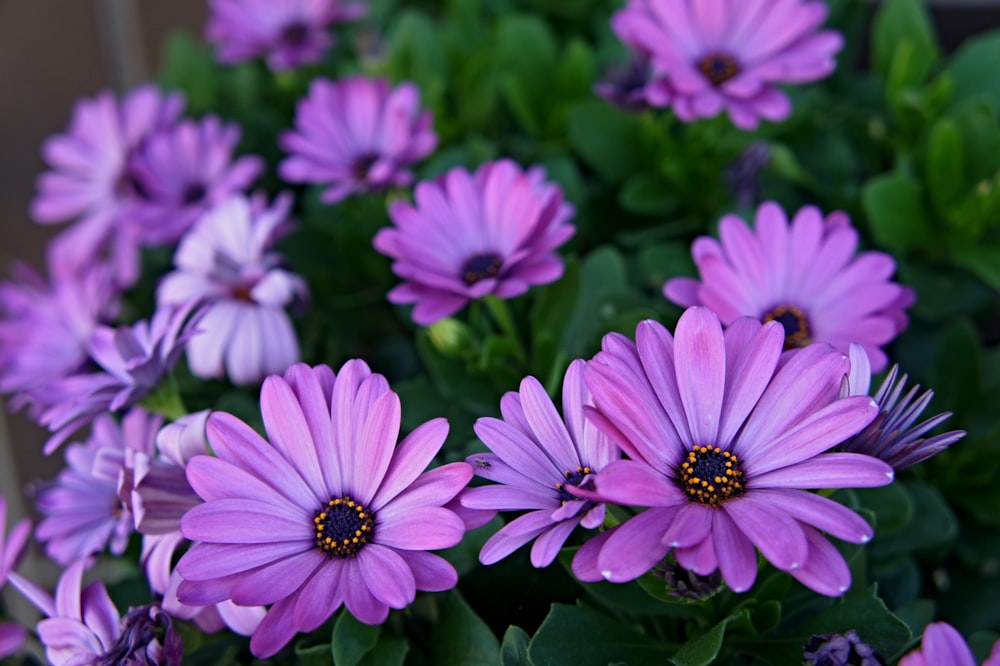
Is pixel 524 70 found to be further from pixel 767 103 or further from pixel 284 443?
pixel 284 443

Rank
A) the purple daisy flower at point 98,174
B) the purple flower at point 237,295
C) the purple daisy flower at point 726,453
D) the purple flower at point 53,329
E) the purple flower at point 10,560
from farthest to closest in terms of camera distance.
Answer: the purple daisy flower at point 98,174, the purple flower at point 53,329, the purple flower at point 237,295, the purple flower at point 10,560, the purple daisy flower at point 726,453

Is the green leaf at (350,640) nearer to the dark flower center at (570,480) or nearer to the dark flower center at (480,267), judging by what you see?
the dark flower center at (570,480)

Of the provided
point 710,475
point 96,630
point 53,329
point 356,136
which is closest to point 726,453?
point 710,475

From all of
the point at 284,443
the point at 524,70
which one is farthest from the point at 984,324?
the point at 284,443

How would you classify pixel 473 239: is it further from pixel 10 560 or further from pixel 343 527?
pixel 10 560

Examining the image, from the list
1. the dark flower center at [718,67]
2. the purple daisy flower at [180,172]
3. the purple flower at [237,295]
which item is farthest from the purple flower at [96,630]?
the dark flower center at [718,67]

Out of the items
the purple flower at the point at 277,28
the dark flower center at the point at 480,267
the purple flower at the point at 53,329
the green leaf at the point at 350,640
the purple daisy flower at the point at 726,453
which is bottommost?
the green leaf at the point at 350,640

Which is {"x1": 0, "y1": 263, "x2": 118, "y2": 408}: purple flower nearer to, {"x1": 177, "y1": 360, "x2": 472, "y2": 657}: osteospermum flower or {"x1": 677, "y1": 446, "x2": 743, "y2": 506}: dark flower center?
{"x1": 177, "y1": 360, "x2": 472, "y2": 657}: osteospermum flower
